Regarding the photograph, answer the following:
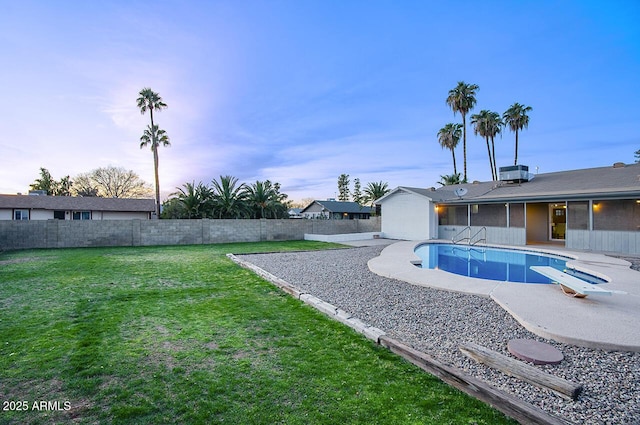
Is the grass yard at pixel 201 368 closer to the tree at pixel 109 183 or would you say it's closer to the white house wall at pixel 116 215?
the white house wall at pixel 116 215

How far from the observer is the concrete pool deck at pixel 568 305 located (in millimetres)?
3615

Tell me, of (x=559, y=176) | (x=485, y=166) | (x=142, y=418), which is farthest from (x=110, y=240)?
(x=485, y=166)

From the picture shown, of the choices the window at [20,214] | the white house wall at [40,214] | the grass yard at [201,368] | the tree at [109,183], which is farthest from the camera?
the tree at [109,183]

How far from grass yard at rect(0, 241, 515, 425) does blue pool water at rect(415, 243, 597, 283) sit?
22.1ft

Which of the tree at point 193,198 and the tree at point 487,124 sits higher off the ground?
the tree at point 487,124

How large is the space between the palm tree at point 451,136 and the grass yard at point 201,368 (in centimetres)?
3117

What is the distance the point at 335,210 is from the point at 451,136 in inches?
726

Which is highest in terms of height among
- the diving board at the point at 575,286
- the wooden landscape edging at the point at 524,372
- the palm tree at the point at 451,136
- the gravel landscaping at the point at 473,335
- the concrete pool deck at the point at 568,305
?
the palm tree at the point at 451,136

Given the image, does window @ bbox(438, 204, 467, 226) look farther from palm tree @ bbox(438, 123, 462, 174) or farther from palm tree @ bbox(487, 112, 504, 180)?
palm tree @ bbox(487, 112, 504, 180)

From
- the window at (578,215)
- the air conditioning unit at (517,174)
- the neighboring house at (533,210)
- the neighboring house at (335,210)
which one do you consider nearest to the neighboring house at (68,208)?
the neighboring house at (335,210)

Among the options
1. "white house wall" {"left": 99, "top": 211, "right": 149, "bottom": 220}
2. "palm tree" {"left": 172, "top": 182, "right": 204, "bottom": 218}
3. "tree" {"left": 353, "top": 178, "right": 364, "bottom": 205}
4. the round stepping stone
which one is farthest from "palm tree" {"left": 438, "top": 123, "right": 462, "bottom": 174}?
"white house wall" {"left": 99, "top": 211, "right": 149, "bottom": 220}

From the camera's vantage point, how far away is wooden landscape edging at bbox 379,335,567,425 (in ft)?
6.94

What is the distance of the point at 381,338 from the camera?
3.65 m

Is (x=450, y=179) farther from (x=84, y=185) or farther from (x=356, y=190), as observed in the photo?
(x=84, y=185)
